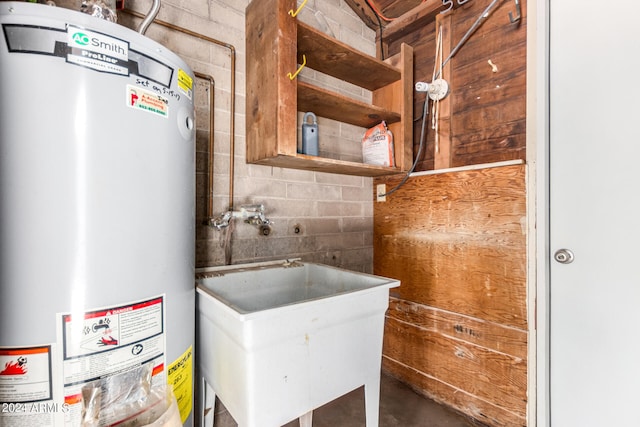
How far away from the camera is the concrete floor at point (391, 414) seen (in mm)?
1491

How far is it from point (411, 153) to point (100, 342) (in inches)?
67.9

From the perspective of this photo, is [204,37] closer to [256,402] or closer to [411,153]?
[411,153]

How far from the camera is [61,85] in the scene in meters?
0.63

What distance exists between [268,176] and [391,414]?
1.45 meters

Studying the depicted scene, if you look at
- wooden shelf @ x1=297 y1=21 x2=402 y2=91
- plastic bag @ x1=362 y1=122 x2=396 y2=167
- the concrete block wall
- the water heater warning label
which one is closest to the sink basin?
the concrete block wall

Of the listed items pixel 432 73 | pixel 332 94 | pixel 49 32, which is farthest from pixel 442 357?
pixel 49 32

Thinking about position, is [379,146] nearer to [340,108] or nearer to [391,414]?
[340,108]

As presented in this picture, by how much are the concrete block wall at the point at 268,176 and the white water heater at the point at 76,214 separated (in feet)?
2.10

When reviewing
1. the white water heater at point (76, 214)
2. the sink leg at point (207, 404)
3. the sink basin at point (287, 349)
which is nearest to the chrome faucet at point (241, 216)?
the sink basin at point (287, 349)

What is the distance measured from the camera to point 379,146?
182cm

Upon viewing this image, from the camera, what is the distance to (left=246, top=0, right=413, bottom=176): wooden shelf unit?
1307 millimetres

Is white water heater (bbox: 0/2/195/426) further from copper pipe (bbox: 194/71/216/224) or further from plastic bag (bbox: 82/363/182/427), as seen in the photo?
copper pipe (bbox: 194/71/216/224)

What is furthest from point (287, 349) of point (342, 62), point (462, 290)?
point (342, 62)

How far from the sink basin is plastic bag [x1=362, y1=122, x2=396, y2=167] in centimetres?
84
